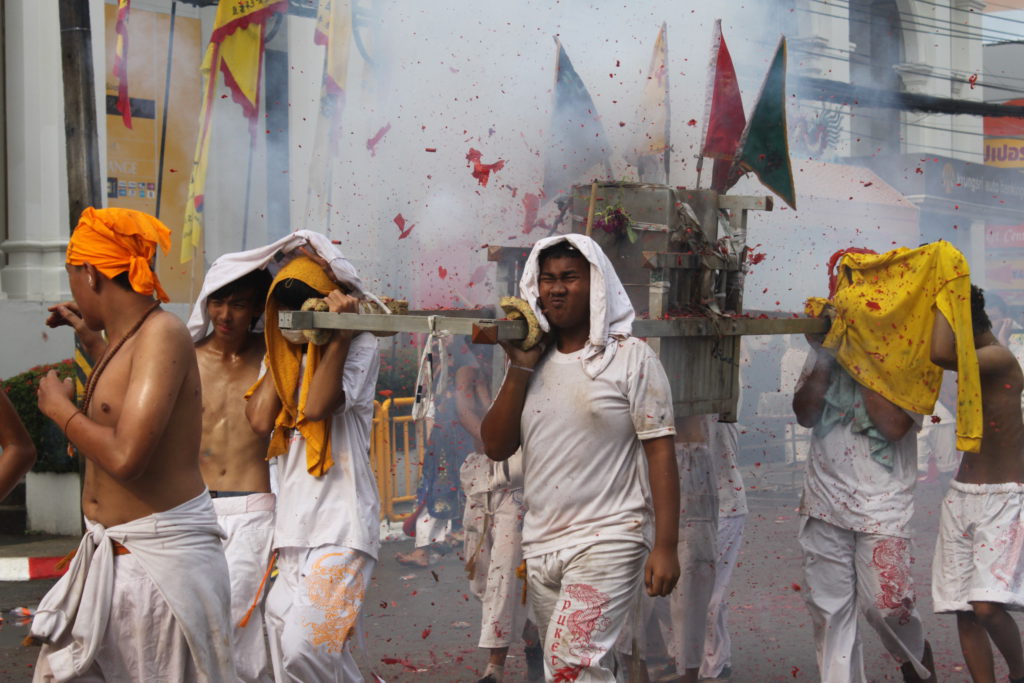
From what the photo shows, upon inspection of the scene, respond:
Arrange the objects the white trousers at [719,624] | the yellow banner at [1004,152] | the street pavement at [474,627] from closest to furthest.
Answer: the white trousers at [719,624], the street pavement at [474,627], the yellow banner at [1004,152]

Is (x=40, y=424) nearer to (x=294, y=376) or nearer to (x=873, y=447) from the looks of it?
(x=294, y=376)

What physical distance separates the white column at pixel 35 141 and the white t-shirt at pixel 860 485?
8.41m

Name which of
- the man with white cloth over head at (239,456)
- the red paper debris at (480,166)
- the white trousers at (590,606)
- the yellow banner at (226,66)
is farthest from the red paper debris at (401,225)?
the white trousers at (590,606)

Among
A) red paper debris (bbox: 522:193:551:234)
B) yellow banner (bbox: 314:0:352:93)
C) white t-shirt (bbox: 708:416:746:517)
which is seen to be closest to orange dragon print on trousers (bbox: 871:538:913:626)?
white t-shirt (bbox: 708:416:746:517)

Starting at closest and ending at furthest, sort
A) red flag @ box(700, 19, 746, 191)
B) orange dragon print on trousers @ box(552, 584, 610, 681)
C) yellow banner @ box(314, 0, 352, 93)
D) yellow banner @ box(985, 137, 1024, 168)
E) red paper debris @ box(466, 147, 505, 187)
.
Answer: orange dragon print on trousers @ box(552, 584, 610, 681) → red flag @ box(700, 19, 746, 191) → red paper debris @ box(466, 147, 505, 187) → yellow banner @ box(314, 0, 352, 93) → yellow banner @ box(985, 137, 1024, 168)

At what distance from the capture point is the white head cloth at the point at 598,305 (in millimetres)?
4086

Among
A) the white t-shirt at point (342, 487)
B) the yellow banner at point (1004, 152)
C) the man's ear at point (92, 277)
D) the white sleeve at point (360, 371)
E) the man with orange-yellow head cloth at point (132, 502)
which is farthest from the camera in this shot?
the yellow banner at point (1004, 152)

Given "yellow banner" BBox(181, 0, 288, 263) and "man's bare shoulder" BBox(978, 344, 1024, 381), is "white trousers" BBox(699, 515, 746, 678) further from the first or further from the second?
"yellow banner" BBox(181, 0, 288, 263)

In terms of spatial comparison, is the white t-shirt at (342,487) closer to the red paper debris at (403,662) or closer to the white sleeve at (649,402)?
the white sleeve at (649,402)

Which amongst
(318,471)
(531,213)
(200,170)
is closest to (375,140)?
(200,170)

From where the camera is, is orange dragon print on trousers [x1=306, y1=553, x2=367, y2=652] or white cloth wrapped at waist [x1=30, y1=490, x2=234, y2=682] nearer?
white cloth wrapped at waist [x1=30, y1=490, x2=234, y2=682]

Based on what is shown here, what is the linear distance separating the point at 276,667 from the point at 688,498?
7.41 ft

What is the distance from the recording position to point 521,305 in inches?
161

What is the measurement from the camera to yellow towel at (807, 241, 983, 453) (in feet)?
16.6
